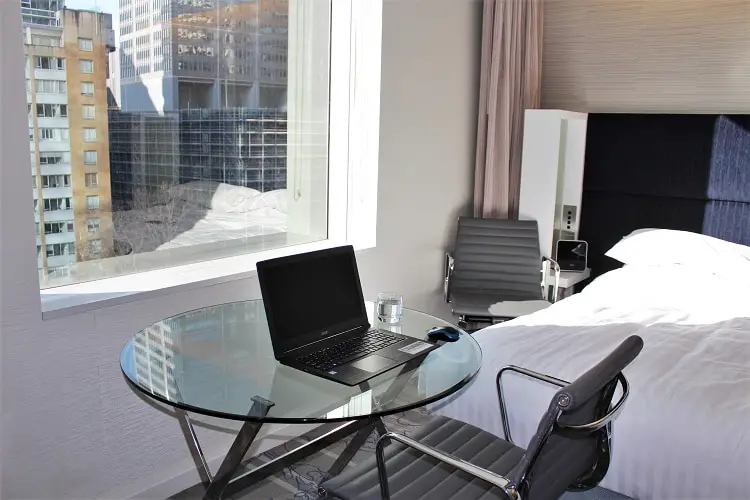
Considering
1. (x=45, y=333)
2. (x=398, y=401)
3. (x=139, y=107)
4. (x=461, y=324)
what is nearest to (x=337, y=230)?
(x=461, y=324)

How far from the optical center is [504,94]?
4.10m

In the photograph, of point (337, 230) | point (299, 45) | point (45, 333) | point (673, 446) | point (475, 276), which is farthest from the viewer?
point (475, 276)

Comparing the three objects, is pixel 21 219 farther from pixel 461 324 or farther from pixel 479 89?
pixel 479 89

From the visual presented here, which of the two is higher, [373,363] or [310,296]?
[310,296]

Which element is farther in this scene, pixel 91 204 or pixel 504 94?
pixel 504 94

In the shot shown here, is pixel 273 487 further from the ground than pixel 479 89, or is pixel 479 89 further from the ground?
pixel 479 89

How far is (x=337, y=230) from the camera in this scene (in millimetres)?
3648

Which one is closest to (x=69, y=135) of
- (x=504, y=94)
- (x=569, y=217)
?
(x=504, y=94)

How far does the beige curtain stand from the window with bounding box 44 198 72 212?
8.33ft

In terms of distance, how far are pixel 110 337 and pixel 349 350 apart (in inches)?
37.3

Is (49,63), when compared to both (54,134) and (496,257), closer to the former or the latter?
(54,134)

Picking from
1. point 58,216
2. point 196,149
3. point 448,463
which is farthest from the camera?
point 196,149

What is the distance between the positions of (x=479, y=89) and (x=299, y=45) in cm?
138

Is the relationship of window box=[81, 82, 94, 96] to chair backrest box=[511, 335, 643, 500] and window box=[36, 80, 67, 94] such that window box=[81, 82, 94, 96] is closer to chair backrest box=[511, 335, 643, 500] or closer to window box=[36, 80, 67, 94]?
window box=[36, 80, 67, 94]
